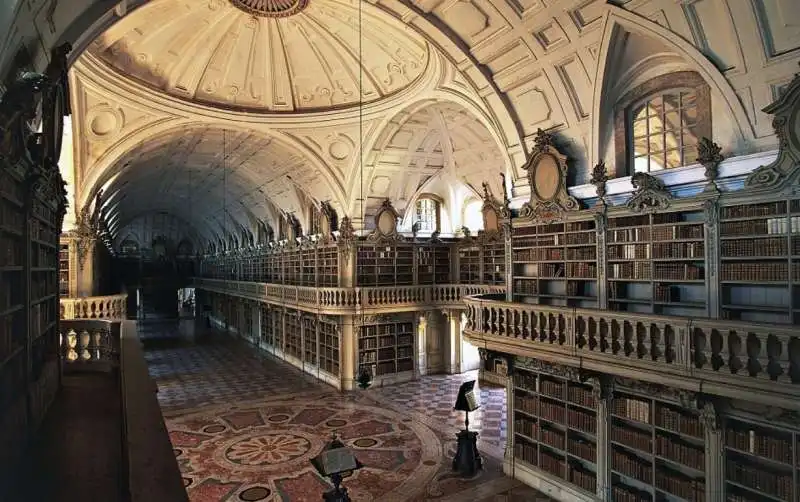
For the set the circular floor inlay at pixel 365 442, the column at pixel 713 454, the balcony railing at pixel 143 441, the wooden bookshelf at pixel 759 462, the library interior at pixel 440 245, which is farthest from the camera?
the circular floor inlay at pixel 365 442

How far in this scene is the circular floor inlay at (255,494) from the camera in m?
8.82

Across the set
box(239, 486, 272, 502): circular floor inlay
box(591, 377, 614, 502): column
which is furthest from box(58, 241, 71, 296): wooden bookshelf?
box(591, 377, 614, 502): column

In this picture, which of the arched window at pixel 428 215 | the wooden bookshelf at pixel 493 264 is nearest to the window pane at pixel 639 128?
the wooden bookshelf at pixel 493 264

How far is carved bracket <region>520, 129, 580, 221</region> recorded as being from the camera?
909cm

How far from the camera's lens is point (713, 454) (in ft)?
22.1

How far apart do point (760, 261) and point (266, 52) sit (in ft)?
40.5

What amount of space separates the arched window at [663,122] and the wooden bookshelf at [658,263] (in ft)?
3.22

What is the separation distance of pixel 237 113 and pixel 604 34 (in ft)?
35.8

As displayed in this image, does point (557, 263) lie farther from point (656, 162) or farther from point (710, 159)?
point (710, 159)

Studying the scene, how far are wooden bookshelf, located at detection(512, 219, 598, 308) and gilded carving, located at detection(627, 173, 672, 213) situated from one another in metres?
0.91

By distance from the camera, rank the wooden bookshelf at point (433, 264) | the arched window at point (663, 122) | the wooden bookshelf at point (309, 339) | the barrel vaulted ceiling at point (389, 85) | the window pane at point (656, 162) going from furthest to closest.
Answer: the wooden bookshelf at point (309, 339), the wooden bookshelf at point (433, 264), the window pane at point (656, 162), the arched window at point (663, 122), the barrel vaulted ceiling at point (389, 85)

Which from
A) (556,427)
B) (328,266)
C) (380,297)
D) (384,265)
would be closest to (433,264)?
(384,265)

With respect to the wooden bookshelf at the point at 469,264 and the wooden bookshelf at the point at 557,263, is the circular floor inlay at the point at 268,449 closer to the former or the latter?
the wooden bookshelf at the point at 557,263

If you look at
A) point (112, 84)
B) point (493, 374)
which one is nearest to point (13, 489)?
point (112, 84)
